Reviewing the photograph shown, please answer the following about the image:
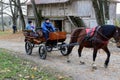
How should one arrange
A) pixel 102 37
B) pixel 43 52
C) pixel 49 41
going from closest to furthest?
pixel 102 37
pixel 43 52
pixel 49 41

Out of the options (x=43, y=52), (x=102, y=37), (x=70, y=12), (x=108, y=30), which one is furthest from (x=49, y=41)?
(x=70, y=12)

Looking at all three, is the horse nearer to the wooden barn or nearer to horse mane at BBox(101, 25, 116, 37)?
horse mane at BBox(101, 25, 116, 37)

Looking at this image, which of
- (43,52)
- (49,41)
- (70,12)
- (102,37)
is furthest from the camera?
(70,12)

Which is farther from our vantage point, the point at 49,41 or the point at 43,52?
the point at 49,41

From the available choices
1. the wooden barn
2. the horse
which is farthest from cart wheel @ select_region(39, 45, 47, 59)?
the wooden barn

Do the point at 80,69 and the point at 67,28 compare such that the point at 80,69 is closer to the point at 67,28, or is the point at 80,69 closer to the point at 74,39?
the point at 74,39

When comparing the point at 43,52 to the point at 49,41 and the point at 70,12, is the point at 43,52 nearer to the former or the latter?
the point at 49,41

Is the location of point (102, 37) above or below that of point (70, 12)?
below

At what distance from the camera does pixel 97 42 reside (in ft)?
45.0

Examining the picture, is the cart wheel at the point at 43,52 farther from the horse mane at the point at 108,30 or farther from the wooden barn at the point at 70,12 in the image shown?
the wooden barn at the point at 70,12

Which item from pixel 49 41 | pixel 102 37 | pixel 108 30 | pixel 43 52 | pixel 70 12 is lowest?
pixel 43 52

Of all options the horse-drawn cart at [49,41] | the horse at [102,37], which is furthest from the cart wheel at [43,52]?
the horse at [102,37]

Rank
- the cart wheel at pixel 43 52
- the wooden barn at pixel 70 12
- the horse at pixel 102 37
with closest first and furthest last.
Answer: the horse at pixel 102 37 < the cart wheel at pixel 43 52 < the wooden barn at pixel 70 12

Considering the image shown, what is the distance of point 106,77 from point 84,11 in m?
39.3
